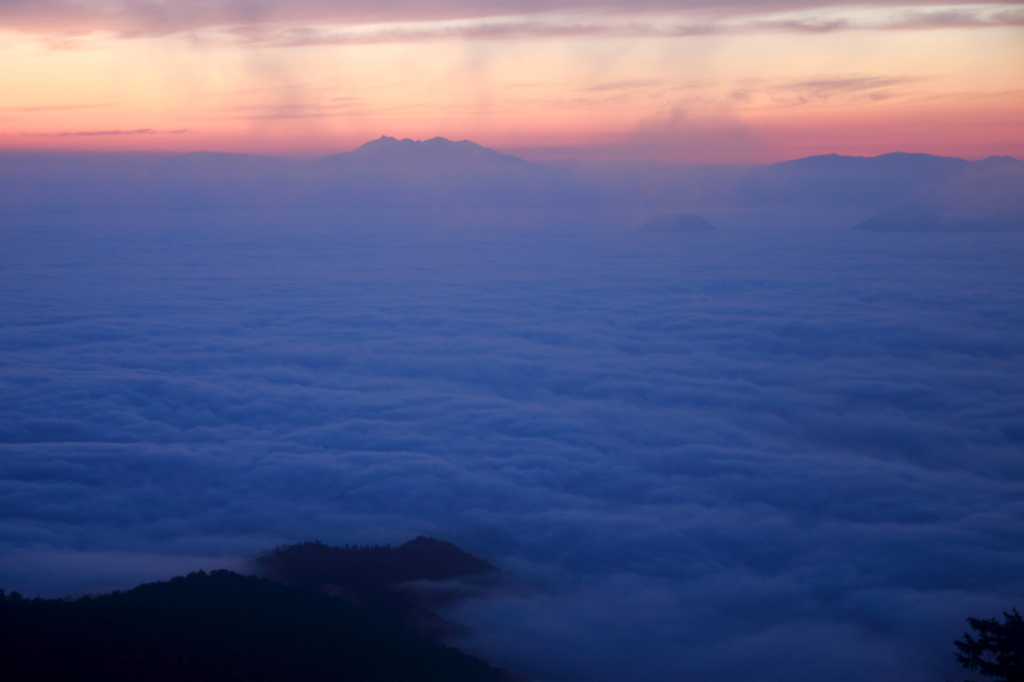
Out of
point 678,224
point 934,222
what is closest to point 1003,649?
point 678,224

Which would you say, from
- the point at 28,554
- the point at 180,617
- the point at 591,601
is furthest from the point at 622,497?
the point at 28,554

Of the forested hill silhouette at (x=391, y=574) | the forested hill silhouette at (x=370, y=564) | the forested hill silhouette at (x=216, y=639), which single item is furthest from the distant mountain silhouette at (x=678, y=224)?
the forested hill silhouette at (x=216, y=639)

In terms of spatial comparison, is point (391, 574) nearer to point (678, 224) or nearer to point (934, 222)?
point (678, 224)

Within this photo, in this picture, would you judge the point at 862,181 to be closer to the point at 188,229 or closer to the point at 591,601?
the point at 188,229

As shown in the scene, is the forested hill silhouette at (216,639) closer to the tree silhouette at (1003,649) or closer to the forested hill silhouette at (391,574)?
the forested hill silhouette at (391,574)

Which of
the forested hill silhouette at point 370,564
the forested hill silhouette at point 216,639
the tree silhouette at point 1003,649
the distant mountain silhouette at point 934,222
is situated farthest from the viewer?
the distant mountain silhouette at point 934,222

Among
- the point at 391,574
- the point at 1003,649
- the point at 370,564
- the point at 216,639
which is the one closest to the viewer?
the point at 1003,649
